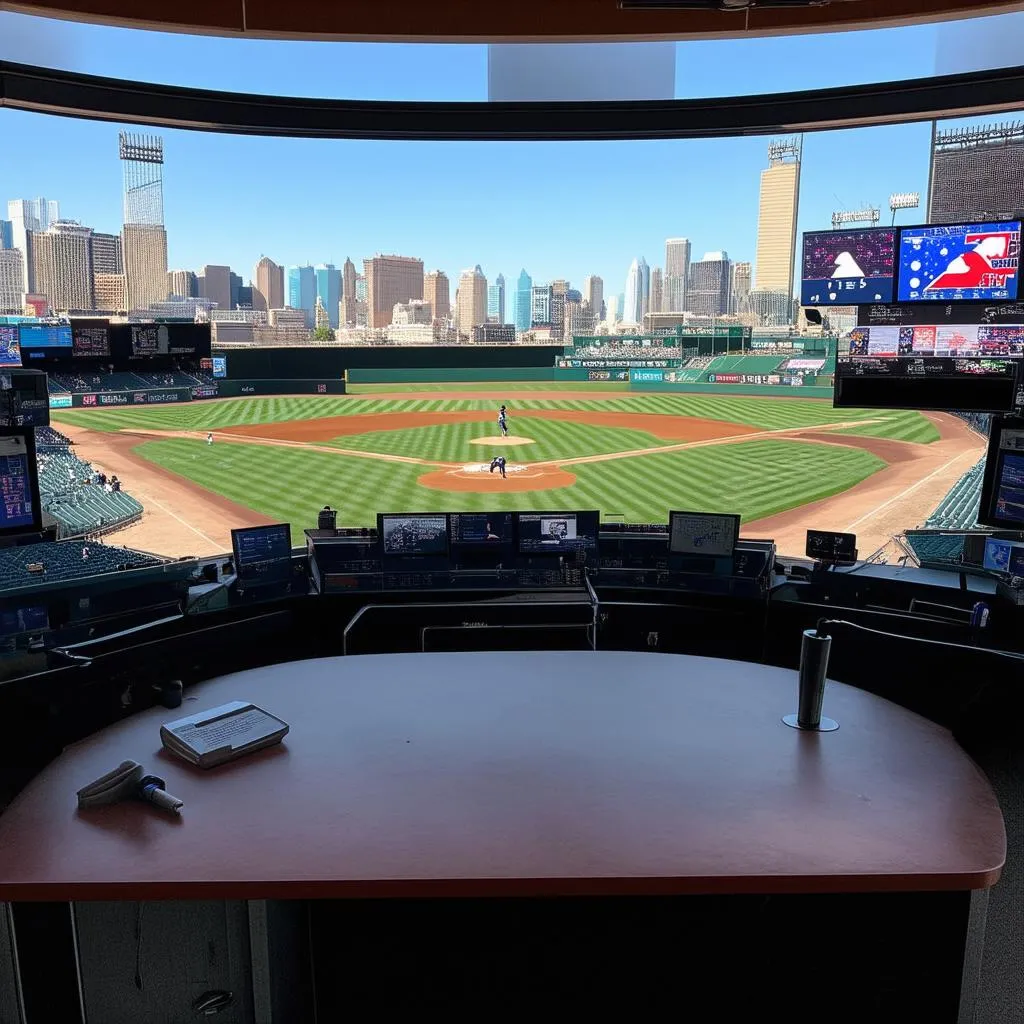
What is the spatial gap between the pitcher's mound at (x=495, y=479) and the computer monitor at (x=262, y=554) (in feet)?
34.8

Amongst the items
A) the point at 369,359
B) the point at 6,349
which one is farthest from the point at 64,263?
the point at 369,359

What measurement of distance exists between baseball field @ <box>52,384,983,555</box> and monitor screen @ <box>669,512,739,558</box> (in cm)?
769

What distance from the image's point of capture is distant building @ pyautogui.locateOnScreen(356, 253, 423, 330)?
3034 centimetres

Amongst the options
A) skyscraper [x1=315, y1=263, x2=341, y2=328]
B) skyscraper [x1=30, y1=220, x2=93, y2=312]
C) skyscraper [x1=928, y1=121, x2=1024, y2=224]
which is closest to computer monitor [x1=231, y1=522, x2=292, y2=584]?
skyscraper [x1=928, y1=121, x2=1024, y2=224]

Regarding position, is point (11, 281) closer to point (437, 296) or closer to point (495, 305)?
point (437, 296)

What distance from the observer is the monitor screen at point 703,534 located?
4.47m

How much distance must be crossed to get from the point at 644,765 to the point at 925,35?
409 cm

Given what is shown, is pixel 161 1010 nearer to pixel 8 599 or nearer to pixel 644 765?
pixel 644 765

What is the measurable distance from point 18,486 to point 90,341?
100 cm

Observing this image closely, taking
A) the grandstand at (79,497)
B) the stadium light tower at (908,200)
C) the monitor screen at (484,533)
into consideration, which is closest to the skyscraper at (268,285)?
the grandstand at (79,497)

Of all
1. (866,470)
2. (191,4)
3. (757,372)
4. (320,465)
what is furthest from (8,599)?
(757,372)

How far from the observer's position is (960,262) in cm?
418

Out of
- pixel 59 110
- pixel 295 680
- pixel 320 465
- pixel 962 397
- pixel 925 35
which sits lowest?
pixel 320 465

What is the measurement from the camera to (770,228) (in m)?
12.9
